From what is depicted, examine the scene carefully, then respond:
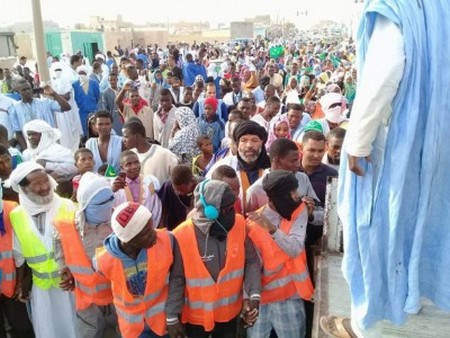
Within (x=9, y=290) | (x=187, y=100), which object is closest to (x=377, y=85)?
(x=9, y=290)

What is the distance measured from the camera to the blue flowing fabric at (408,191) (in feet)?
5.97

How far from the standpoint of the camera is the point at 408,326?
2256 millimetres

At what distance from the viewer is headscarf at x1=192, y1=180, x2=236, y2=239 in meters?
2.59

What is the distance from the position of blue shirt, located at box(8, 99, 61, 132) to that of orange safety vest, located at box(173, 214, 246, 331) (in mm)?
4639

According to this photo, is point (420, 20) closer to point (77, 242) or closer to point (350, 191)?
point (350, 191)

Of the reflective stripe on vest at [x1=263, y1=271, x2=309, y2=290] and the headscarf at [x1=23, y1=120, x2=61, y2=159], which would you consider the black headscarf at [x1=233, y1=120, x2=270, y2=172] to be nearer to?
the reflective stripe on vest at [x1=263, y1=271, x2=309, y2=290]

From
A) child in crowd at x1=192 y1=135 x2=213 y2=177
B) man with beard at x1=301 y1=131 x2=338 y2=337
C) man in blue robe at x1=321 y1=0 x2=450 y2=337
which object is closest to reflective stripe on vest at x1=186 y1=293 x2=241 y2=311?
man with beard at x1=301 y1=131 x2=338 y2=337

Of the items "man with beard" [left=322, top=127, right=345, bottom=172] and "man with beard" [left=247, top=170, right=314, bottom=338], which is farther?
"man with beard" [left=322, top=127, right=345, bottom=172]

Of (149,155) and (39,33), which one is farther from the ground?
(39,33)

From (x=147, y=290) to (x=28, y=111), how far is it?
4.71 meters

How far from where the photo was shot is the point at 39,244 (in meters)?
3.19

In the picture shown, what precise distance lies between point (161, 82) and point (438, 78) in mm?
9795

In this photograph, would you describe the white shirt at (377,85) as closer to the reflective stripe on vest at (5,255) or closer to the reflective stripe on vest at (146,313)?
the reflective stripe on vest at (146,313)

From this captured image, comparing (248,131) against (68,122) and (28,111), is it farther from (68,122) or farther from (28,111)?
(68,122)
